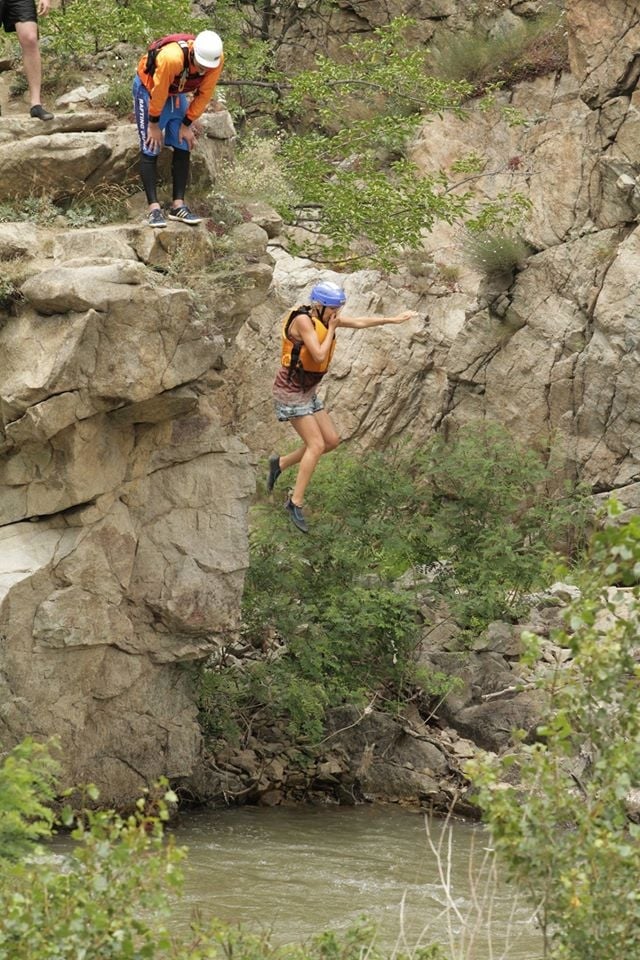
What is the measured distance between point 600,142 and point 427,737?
10200 millimetres

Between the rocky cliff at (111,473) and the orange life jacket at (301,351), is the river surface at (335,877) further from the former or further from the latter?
the orange life jacket at (301,351)

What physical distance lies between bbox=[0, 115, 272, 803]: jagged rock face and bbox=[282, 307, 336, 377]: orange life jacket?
0.61 m

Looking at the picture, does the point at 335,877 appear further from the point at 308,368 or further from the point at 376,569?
the point at 376,569

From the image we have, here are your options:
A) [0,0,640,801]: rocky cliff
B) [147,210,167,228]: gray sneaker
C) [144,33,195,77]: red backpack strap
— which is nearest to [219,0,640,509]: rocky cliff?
[0,0,640,801]: rocky cliff

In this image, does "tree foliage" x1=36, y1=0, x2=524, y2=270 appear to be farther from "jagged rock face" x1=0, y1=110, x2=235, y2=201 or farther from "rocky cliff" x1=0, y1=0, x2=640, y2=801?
"rocky cliff" x1=0, y1=0, x2=640, y2=801

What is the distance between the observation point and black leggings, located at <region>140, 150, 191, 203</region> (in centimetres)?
1284

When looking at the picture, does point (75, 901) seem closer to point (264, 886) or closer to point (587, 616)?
point (587, 616)

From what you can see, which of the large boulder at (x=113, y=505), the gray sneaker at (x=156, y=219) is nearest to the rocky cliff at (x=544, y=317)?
the large boulder at (x=113, y=505)

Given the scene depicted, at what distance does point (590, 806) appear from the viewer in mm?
6668

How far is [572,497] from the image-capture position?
1844cm

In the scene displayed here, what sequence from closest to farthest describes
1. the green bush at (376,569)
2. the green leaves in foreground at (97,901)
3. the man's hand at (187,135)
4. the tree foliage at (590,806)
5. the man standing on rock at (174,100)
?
the green leaves in foreground at (97,901) < the tree foliage at (590,806) < the man standing on rock at (174,100) < the man's hand at (187,135) < the green bush at (376,569)

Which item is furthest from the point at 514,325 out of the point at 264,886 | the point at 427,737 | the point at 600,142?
the point at 264,886

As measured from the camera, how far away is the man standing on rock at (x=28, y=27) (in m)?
13.1

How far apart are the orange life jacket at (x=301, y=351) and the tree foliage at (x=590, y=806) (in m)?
6.20
